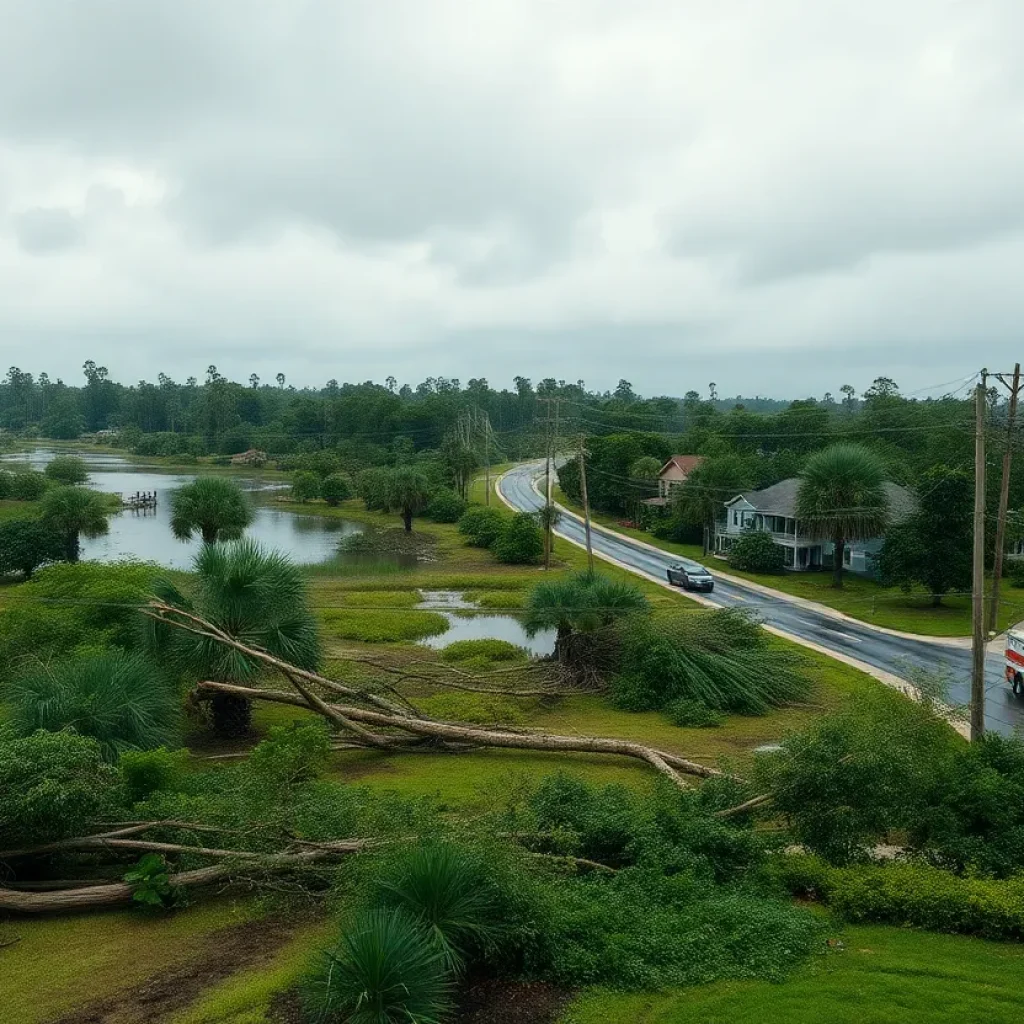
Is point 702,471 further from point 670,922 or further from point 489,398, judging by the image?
point 489,398

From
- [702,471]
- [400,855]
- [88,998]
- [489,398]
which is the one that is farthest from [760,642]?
[489,398]

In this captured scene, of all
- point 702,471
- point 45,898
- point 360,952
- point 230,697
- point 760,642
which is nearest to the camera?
point 360,952

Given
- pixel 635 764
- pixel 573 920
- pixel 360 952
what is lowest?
pixel 635 764

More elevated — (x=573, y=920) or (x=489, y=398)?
(x=489, y=398)

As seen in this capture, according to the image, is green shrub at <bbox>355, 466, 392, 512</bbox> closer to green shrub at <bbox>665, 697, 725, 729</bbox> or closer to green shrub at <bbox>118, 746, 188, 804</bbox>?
green shrub at <bbox>665, 697, 725, 729</bbox>

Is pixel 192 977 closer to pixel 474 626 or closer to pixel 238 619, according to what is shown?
pixel 238 619

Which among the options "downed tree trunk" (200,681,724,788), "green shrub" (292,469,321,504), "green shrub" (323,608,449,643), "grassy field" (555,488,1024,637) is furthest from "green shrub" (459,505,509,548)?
"downed tree trunk" (200,681,724,788)

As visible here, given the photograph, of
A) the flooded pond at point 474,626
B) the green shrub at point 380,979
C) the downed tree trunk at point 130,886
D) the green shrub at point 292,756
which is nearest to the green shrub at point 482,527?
the flooded pond at point 474,626

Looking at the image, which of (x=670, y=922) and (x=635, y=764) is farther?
(x=635, y=764)
